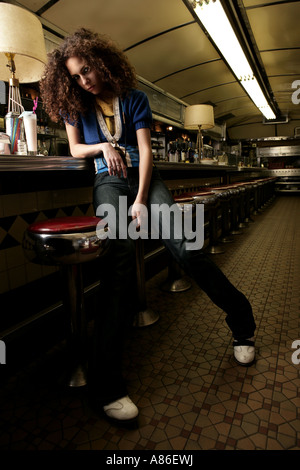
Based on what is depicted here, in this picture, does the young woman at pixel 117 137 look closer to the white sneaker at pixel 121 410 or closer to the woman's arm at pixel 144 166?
the woman's arm at pixel 144 166

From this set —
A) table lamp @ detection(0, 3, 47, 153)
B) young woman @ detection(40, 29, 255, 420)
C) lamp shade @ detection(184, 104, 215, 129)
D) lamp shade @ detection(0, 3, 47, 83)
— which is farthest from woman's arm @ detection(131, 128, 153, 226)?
lamp shade @ detection(184, 104, 215, 129)

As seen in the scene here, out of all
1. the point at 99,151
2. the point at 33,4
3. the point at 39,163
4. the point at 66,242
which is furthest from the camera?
the point at 33,4

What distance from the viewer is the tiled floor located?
1020 mm

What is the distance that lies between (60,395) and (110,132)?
116cm

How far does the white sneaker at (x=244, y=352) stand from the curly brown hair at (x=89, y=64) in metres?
1.28

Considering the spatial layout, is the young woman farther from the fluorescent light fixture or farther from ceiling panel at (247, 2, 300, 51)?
ceiling panel at (247, 2, 300, 51)

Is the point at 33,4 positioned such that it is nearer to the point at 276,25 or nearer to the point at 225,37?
the point at 225,37

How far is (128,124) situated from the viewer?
1.39 m

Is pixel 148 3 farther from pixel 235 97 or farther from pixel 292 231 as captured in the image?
pixel 235 97

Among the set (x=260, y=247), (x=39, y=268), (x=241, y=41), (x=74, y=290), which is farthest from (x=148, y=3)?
(x=74, y=290)

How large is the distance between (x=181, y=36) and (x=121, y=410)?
18.9 feet

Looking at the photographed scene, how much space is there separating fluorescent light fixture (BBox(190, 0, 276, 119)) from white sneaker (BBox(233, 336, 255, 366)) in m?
4.07

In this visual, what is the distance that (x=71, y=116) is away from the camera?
4.54ft

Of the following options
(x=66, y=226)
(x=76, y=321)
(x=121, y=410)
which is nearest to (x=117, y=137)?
(x=66, y=226)
